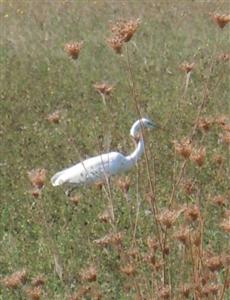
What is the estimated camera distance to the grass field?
3047 millimetres

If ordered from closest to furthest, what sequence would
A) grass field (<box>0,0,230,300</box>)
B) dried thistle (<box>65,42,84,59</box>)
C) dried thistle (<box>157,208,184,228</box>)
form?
1. dried thistle (<box>157,208,184,228</box>)
2. dried thistle (<box>65,42,84,59</box>)
3. grass field (<box>0,0,230,300</box>)

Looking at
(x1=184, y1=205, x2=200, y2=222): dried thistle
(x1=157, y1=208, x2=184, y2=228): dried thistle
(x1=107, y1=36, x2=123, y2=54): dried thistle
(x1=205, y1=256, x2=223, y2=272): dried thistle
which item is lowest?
(x1=205, y1=256, x2=223, y2=272): dried thistle

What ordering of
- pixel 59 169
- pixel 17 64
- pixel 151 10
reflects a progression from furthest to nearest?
1. pixel 151 10
2. pixel 17 64
3. pixel 59 169

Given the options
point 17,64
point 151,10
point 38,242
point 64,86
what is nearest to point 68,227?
point 38,242

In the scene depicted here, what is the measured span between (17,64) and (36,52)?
0.43 metres

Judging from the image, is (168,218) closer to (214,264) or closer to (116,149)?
(214,264)

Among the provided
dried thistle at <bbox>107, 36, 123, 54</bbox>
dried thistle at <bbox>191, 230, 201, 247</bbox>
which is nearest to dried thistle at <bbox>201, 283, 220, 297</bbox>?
dried thistle at <bbox>191, 230, 201, 247</bbox>

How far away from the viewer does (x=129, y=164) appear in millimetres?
6816

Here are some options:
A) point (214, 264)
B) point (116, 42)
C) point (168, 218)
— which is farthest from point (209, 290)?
point (116, 42)

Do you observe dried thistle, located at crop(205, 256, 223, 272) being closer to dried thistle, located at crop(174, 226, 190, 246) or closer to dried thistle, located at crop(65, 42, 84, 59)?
dried thistle, located at crop(174, 226, 190, 246)

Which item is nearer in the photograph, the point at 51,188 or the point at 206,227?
the point at 206,227

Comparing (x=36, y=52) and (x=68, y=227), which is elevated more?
(x=68, y=227)

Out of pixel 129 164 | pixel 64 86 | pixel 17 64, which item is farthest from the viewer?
pixel 17 64

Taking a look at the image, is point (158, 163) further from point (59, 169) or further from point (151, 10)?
point (151, 10)
